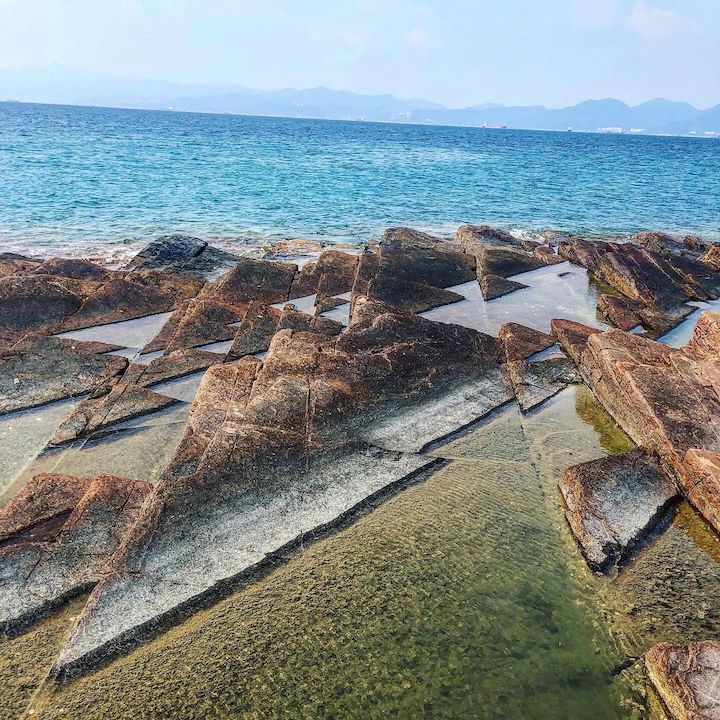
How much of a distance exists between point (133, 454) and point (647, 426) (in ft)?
28.6

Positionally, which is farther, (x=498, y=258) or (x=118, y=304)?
(x=498, y=258)

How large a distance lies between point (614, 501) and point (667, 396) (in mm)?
3219

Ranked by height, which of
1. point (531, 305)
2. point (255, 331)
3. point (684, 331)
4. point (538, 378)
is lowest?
point (684, 331)

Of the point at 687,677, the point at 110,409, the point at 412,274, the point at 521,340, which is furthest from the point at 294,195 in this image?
the point at 687,677

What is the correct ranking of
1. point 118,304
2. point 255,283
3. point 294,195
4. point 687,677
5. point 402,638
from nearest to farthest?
point 687,677 < point 402,638 < point 118,304 < point 255,283 < point 294,195

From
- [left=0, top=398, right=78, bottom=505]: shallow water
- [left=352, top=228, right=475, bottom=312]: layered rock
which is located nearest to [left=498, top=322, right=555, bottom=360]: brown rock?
[left=352, top=228, right=475, bottom=312]: layered rock

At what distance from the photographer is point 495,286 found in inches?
683

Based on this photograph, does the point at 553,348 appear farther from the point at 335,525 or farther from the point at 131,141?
the point at 131,141

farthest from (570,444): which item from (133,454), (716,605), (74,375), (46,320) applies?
(46,320)

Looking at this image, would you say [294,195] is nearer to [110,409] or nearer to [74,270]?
[74,270]

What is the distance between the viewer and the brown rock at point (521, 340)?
12379 mm

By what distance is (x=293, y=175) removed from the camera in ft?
164

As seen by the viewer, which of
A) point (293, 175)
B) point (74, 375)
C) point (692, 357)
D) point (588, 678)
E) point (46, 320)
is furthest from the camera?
point (293, 175)

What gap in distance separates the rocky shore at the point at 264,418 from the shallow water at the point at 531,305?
20 cm
